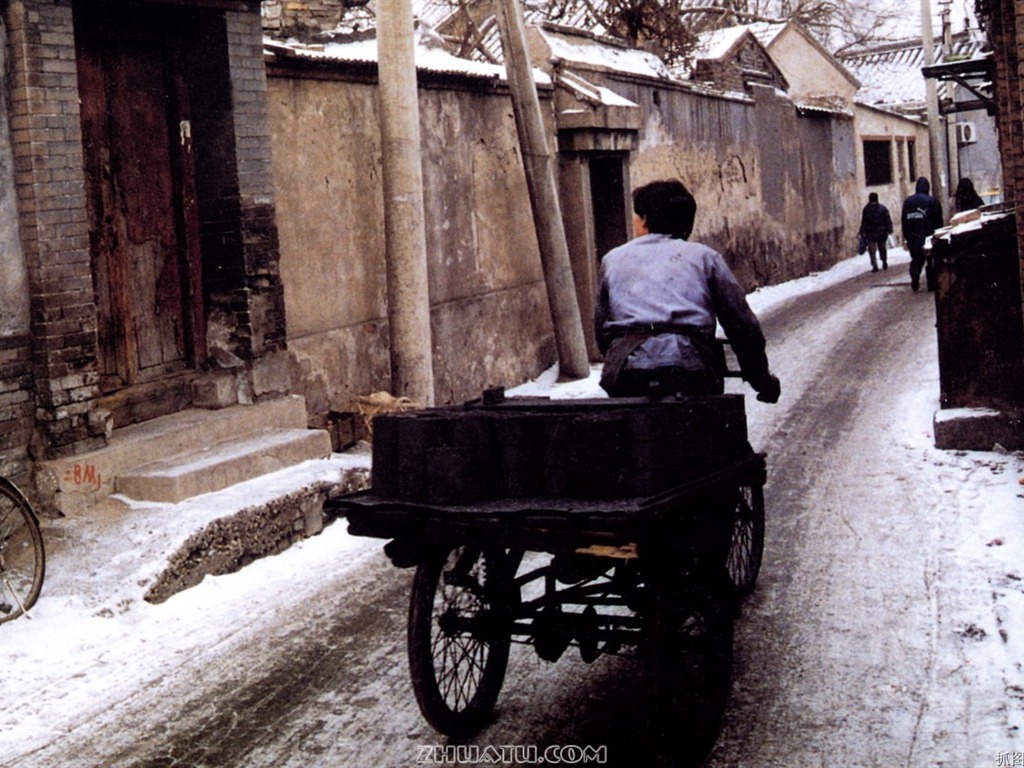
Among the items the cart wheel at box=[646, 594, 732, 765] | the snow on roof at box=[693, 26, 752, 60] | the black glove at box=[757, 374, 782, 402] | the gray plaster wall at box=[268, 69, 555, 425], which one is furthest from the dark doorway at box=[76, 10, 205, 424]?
→ the snow on roof at box=[693, 26, 752, 60]

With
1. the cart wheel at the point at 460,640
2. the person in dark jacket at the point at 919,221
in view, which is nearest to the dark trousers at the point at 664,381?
the cart wheel at the point at 460,640

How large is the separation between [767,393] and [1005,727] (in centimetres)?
156

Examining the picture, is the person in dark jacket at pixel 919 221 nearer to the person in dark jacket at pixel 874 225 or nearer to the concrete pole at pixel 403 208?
the person in dark jacket at pixel 874 225

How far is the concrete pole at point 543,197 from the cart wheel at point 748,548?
22.0 ft

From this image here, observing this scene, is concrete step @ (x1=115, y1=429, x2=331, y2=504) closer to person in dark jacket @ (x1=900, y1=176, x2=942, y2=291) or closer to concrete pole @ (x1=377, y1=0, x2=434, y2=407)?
concrete pole @ (x1=377, y1=0, x2=434, y2=407)

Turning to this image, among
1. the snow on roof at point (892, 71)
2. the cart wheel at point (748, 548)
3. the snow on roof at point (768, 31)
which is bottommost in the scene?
the cart wheel at point (748, 548)

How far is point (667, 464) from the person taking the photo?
3.95 metres

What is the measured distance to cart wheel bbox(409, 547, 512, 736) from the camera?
13.7ft

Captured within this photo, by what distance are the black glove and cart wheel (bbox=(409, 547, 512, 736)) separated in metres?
1.38

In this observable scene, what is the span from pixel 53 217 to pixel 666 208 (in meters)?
3.59

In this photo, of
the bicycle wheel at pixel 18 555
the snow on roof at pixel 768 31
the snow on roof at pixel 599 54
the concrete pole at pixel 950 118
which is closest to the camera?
the bicycle wheel at pixel 18 555

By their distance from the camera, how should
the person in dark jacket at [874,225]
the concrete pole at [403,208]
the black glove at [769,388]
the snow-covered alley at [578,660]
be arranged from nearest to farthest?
1. the snow-covered alley at [578,660]
2. the black glove at [769,388]
3. the concrete pole at [403,208]
4. the person in dark jacket at [874,225]

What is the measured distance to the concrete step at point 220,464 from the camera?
22.7 ft

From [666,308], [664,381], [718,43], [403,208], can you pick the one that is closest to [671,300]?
[666,308]
